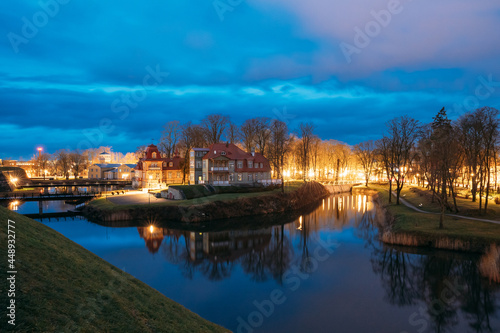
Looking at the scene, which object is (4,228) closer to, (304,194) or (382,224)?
(382,224)

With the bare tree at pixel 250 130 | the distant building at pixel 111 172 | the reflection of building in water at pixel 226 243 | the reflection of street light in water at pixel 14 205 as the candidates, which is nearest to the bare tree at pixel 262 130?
the bare tree at pixel 250 130

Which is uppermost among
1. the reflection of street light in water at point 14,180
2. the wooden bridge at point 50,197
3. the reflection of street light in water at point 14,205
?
the reflection of street light in water at point 14,180

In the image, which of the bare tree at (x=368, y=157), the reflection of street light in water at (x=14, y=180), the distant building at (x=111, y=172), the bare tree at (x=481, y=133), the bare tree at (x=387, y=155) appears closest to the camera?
the bare tree at (x=481, y=133)

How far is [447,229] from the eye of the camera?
95.3ft

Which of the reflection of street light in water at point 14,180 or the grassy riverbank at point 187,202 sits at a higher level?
the reflection of street light in water at point 14,180

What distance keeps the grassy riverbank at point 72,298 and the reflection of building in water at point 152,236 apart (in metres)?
15.5

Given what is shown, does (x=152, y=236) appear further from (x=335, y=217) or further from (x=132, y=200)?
(x=335, y=217)

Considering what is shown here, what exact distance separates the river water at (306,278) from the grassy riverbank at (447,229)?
153 centimetres

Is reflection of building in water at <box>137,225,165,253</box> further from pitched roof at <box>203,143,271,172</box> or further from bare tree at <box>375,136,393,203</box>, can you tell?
bare tree at <box>375,136,393,203</box>

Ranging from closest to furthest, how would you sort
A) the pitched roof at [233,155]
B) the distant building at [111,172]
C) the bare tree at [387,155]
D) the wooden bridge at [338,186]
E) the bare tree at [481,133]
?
1. the bare tree at [481,133]
2. the bare tree at [387,155]
3. the pitched roof at [233,155]
4. the wooden bridge at [338,186]
5. the distant building at [111,172]

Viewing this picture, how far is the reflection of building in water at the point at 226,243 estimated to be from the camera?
2949cm

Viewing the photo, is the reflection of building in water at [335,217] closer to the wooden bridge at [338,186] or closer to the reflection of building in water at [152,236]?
the reflection of building in water at [152,236]

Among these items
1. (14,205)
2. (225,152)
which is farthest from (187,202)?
(14,205)

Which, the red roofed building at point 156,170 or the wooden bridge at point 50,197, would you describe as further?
the red roofed building at point 156,170
